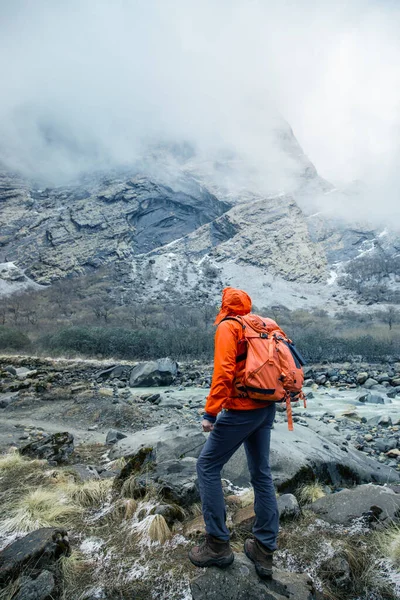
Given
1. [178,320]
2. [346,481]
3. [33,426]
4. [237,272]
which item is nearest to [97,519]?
[346,481]

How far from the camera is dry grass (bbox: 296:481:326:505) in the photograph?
4047mm

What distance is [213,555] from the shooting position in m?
2.36

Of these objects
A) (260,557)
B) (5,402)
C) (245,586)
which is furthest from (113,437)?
(5,402)

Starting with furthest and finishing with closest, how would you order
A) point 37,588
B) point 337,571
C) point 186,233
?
point 186,233 < point 337,571 < point 37,588

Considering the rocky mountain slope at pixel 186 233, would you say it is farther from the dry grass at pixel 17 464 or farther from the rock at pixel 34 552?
the rock at pixel 34 552

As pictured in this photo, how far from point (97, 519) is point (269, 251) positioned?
9427 centimetres

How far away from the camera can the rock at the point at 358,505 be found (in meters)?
3.18

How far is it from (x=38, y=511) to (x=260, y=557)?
2196 millimetres

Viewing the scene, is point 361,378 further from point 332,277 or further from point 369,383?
point 332,277

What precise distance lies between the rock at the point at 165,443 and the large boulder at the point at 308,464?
3.15 ft

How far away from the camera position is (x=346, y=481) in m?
5.10

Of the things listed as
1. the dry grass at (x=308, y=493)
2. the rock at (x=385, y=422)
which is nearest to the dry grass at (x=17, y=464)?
the dry grass at (x=308, y=493)

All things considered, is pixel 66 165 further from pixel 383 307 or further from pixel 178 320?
pixel 383 307

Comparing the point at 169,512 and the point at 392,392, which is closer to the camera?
the point at 169,512
